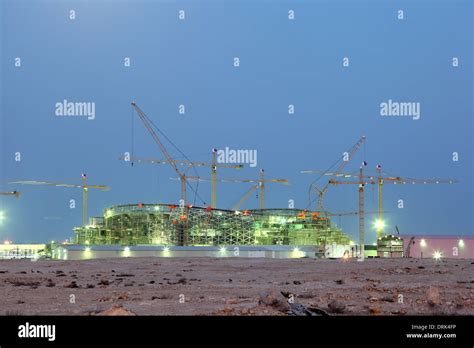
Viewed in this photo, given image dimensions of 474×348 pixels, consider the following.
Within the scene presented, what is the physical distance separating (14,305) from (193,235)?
4481 inches

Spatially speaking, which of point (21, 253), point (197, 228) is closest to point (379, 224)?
point (197, 228)

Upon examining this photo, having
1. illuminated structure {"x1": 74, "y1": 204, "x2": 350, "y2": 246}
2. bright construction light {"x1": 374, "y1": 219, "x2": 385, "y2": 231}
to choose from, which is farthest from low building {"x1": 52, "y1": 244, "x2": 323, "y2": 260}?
bright construction light {"x1": 374, "y1": 219, "x2": 385, "y2": 231}

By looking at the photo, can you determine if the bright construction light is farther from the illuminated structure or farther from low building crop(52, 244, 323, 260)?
low building crop(52, 244, 323, 260)

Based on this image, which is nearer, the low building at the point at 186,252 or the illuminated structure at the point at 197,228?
the low building at the point at 186,252

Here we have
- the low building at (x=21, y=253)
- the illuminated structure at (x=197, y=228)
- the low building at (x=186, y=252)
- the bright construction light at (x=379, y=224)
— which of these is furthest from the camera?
the bright construction light at (x=379, y=224)

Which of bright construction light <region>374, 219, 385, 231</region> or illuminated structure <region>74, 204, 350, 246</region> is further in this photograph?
bright construction light <region>374, 219, 385, 231</region>

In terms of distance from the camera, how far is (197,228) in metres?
131

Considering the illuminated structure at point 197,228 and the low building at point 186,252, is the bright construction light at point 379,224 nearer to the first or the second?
the illuminated structure at point 197,228

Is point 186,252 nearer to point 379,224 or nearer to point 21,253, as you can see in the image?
point 21,253

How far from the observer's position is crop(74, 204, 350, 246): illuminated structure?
420 ft

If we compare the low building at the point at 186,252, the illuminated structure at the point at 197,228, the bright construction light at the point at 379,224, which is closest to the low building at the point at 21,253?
the low building at the point at 186,252

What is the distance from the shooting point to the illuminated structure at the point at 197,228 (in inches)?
5039
